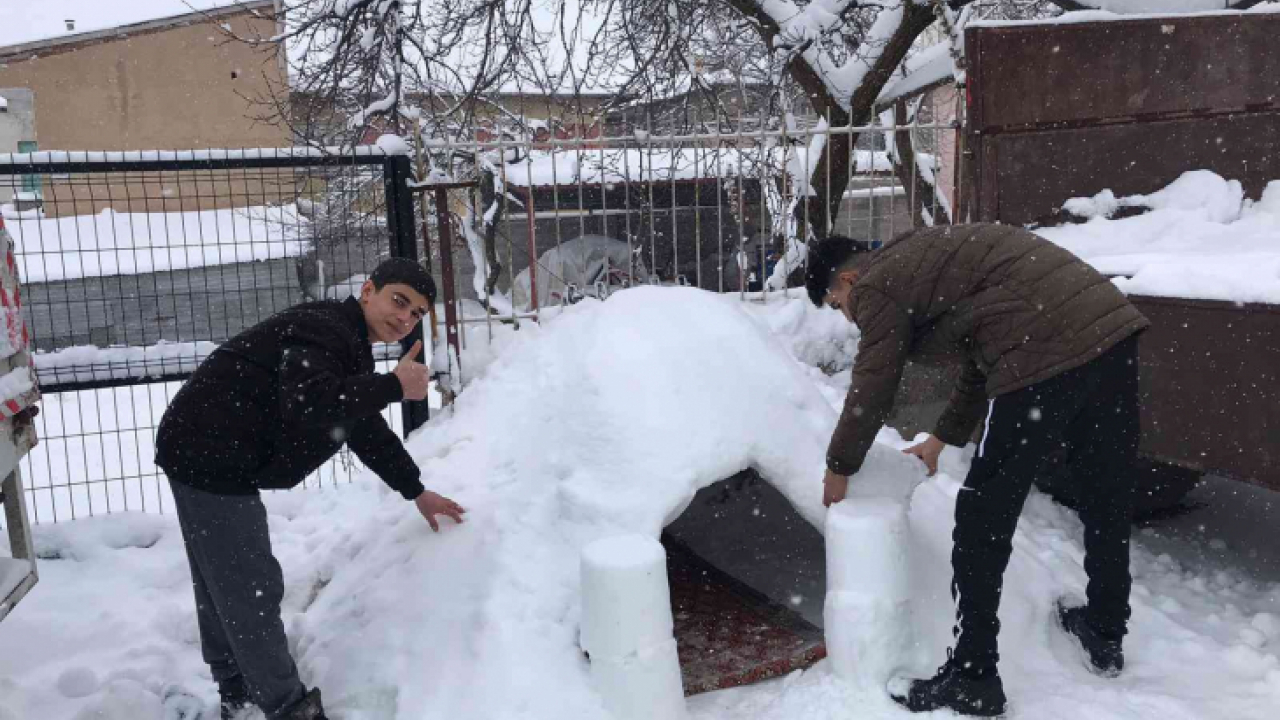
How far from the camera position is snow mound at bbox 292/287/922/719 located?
311 cm

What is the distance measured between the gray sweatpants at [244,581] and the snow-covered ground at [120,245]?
7.46ft

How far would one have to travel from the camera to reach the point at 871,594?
314cm

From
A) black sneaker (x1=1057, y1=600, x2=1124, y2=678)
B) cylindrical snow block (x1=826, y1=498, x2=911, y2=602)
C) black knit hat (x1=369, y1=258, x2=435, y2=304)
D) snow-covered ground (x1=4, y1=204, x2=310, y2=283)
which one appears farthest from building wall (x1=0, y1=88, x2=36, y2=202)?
black sneaker (x1=1057, y1=600, x2=1124, y2=678)

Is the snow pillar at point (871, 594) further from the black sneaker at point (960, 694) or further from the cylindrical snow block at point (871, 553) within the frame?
the black sneaker at point (960, 694)

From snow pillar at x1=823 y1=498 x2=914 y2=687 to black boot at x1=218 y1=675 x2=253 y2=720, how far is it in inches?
81.3

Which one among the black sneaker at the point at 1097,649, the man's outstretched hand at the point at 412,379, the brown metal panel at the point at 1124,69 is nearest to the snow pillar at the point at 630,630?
the man's outstretched hand at the point at 412,379

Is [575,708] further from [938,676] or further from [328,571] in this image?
[328,571]

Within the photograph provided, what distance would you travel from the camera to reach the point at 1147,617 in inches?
147

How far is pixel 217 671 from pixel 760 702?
187 centimetres

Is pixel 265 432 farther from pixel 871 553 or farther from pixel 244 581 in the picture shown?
pixel 871 553

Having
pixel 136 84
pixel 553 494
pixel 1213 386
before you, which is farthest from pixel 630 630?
pixel 136 84

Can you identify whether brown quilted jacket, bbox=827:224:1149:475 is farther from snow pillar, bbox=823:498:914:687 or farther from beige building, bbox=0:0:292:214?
beige building, bbox=0:0:292:214

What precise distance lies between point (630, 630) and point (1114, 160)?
3808mm

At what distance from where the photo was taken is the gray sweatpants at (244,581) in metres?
2.97
